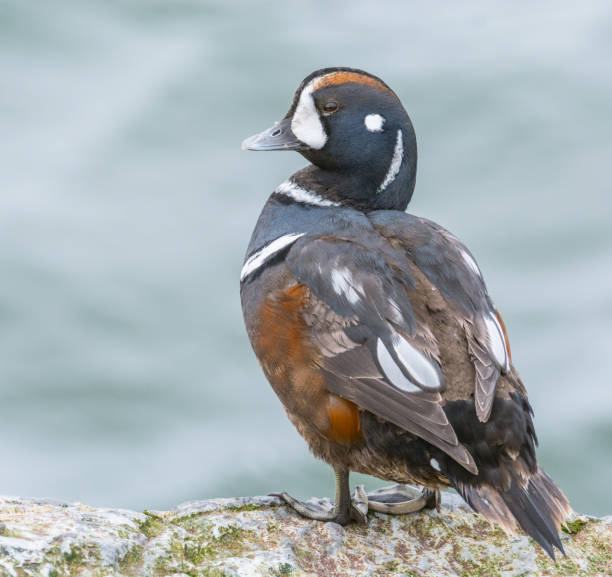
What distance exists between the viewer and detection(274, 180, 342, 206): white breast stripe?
163 inches

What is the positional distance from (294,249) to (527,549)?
1.28 m

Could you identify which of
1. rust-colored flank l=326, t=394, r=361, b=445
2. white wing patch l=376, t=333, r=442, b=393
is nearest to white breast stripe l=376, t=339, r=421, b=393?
white wing patch l=376, t=333, r=442, b=393

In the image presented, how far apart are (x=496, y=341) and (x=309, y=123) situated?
1246 millimetres

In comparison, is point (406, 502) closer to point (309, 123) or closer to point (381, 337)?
point (381, 337)

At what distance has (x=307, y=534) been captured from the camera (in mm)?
3500

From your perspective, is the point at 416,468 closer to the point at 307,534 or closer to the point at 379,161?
the point at 307,534

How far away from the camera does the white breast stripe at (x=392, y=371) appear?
3.23 metres

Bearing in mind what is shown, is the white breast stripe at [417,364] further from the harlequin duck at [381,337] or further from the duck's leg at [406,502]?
the duck's leg at [406,502]

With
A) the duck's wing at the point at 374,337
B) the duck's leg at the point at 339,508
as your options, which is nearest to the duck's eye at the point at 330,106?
the duck's wing at the point at 374,337

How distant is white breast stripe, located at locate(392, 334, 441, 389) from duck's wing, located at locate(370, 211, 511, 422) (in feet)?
0.45

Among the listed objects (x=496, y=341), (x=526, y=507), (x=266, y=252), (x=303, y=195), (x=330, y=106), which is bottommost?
(x=526, y=507)

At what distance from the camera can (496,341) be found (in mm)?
3451

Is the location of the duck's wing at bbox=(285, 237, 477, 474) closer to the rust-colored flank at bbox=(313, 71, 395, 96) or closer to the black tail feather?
the black tail feather

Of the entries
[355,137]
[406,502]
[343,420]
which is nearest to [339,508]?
[406,502]
